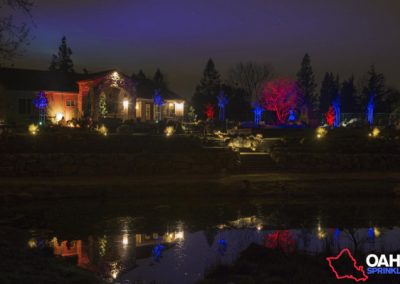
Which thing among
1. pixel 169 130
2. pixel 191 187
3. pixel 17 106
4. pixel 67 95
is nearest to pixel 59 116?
pixel 67 95

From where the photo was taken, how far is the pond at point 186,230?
10805 mm

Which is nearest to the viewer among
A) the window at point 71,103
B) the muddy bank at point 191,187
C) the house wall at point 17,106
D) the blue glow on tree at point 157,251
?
the blue glow on tree at point 157,251

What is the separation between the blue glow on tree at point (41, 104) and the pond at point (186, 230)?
16738 mm

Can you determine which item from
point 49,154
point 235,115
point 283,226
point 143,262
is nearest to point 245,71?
point 235,115

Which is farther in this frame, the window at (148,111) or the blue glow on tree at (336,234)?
the window at (148,111)

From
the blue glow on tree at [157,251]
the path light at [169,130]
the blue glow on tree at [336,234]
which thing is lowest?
the blue glow on tree at [157,251]

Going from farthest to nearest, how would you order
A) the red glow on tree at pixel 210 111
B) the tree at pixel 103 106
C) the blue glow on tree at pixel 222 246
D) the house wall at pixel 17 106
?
the red glow on tree at pixel 210 111, the tree at pixel 103 106, the house wall at pixel 17 106, the blue glow on tree at pixel 222 246

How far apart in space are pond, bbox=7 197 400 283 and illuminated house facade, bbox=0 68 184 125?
20060mm

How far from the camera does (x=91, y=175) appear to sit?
24.1 meters

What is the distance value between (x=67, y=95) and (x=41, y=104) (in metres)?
5.51

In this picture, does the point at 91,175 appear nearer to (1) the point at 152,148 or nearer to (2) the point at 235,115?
(1) the point at 152,148

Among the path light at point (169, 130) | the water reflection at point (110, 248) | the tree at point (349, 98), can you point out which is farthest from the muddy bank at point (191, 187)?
the tree at point (349, 98)

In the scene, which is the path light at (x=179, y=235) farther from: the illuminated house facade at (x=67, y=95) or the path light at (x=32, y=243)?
the illuminated house facade at (x=67, y=95)

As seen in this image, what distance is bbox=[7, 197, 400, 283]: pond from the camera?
35.4ft
